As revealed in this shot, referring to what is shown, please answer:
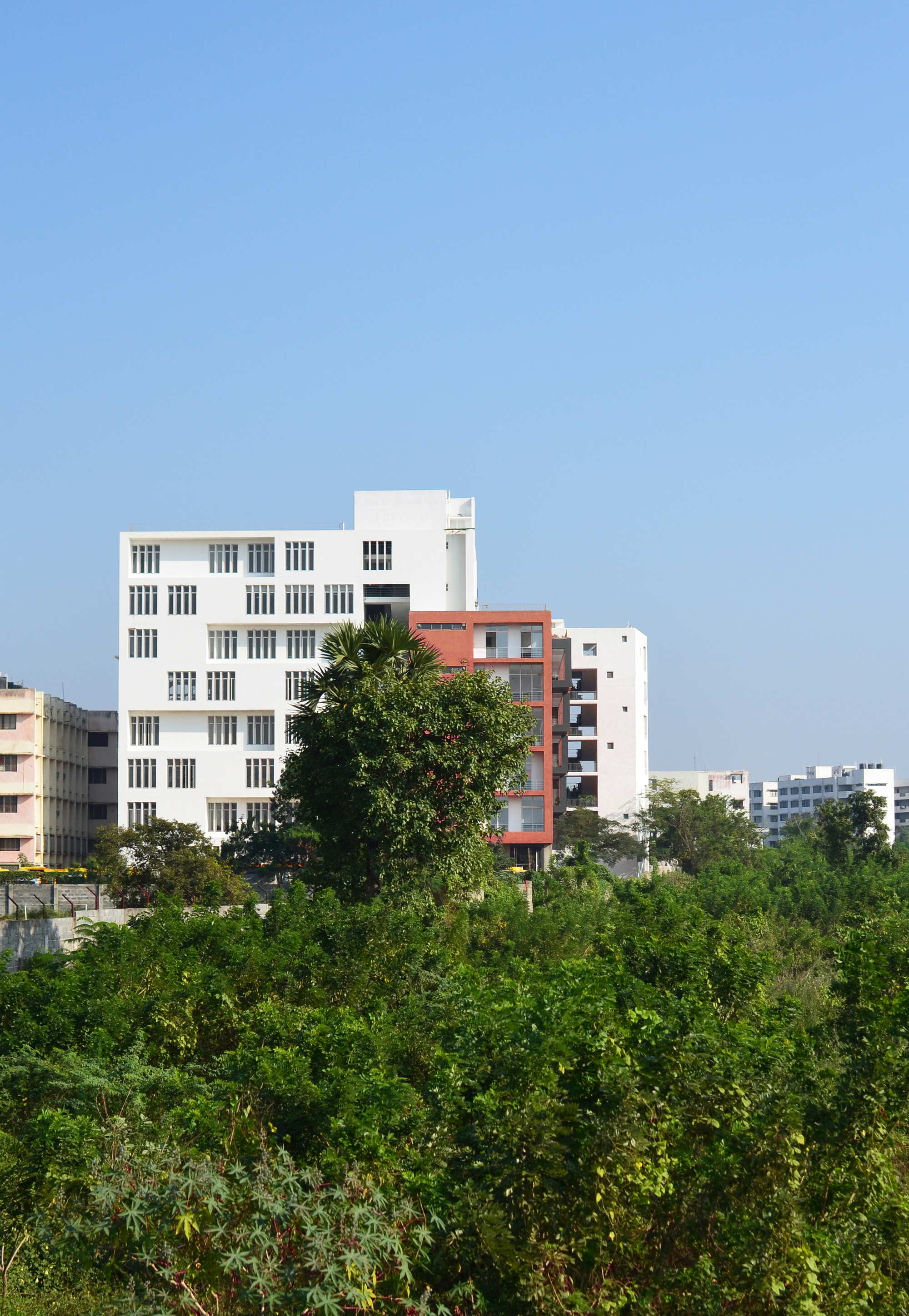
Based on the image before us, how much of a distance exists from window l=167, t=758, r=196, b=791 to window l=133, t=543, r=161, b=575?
407 inches

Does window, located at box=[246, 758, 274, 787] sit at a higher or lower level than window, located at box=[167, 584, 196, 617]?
lower

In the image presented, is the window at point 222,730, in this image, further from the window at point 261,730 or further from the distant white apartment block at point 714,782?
the distant white apartment block at point 714,782

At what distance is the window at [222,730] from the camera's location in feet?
221

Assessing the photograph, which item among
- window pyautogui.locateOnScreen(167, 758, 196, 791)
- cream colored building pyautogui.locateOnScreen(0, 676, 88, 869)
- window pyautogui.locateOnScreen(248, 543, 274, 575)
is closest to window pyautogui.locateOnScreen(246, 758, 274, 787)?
window pyautogui.locateOnScreen(167, 758, 196, 791)

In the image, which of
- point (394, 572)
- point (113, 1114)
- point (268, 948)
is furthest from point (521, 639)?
point (113, 1114)

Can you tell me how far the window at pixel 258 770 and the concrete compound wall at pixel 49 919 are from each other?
28022 mm

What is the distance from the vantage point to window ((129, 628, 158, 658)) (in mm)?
67688

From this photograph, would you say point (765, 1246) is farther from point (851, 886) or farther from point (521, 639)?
point (521, 639)

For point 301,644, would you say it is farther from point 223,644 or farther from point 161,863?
point 161,863

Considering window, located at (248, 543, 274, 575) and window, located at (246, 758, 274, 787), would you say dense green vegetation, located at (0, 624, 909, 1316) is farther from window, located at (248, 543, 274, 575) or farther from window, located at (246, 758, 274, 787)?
window, located at (248, 543, 274, 575)

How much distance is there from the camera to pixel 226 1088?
31.6 feet

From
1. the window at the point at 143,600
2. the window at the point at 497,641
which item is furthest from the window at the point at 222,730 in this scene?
the window at the point at 497,641

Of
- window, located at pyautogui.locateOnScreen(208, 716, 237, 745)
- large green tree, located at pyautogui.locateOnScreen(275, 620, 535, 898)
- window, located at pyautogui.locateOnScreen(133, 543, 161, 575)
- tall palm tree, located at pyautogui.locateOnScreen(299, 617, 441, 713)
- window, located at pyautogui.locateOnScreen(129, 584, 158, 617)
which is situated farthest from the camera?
window, located at pyautogui.locateOnScreen(133, 543, 161, 575)

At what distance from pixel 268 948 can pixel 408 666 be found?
28.4ft
